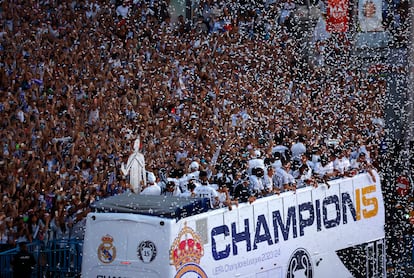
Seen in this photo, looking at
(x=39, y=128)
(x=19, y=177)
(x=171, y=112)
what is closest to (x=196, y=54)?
(x=171, y=112)

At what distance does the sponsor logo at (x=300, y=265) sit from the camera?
1484cm

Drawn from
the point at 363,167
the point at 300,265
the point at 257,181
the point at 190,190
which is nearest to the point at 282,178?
the point at 257,181

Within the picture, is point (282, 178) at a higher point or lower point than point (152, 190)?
higher

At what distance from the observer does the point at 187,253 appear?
42.0 feet

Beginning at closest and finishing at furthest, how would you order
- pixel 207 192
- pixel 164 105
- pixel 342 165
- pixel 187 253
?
pixel 187 253 < pixel 207 192 < pixel 342 165 < pixel 164 105

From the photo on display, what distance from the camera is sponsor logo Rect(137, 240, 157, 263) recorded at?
12.6 m

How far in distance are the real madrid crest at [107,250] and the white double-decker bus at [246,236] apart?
0.04 ft

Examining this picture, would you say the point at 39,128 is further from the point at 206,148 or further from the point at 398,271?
the point at 398,271

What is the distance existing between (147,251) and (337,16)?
14742mm

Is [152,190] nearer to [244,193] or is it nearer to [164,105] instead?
[244,193]

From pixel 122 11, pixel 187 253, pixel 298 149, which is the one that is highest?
pixel 122 11

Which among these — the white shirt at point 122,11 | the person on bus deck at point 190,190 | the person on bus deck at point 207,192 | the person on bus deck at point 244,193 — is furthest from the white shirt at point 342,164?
the white shirt at point 122,11

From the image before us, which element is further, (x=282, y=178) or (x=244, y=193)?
(x=282, y=178)

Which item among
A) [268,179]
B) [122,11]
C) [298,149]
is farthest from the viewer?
[122,11]
